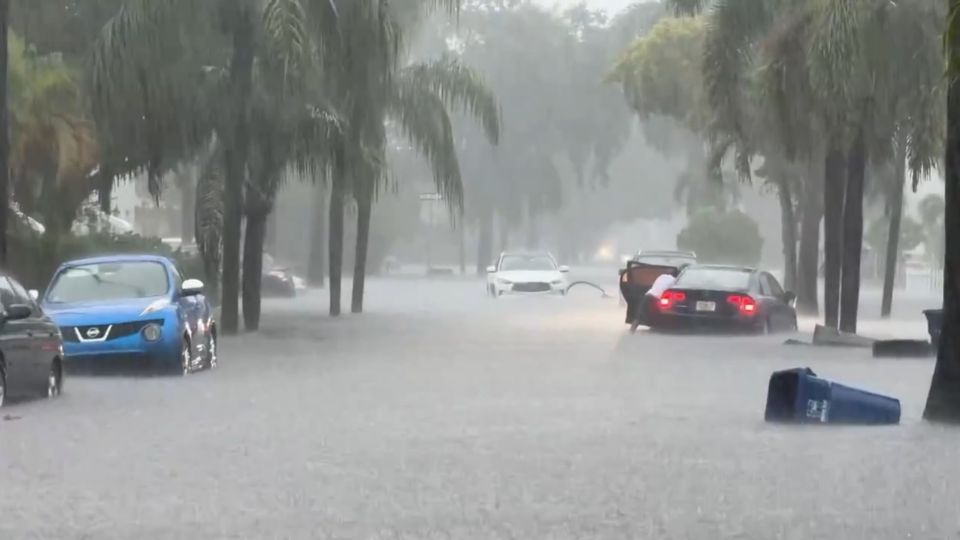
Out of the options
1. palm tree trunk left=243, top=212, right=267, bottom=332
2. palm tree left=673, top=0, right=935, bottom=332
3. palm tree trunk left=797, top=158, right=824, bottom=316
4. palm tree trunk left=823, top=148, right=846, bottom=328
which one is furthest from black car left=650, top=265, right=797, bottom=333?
palm tree trunk left=797, top=158, right=824, bottom=316

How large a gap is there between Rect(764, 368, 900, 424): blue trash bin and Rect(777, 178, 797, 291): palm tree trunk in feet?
92.6

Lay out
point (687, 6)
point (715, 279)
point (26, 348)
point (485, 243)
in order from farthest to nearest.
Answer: point (485, 243)
point (715, 279)
point (687, 6)
point (26, 348)

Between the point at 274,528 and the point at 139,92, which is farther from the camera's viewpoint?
the point at 139,92

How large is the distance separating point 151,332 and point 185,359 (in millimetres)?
819

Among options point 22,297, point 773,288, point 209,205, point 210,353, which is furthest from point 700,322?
point 22,297

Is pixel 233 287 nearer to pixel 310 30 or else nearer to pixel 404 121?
pixel 310 30

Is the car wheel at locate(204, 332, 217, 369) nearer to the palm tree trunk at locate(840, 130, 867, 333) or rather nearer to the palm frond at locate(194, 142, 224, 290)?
the palm frond at locate(194, 142, 224, 290)

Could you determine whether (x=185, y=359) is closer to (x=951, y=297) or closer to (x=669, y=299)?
(x=951, y=297)

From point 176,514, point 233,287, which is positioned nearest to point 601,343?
point 233,287

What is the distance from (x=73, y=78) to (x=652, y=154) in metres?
92.8

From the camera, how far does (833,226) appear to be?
108 ft

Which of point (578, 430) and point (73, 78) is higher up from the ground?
point (73, 78)

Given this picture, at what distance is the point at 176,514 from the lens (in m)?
10.9

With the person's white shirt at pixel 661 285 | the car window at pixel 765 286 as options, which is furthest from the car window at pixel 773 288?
the person's white shirt at pixel 661 285
